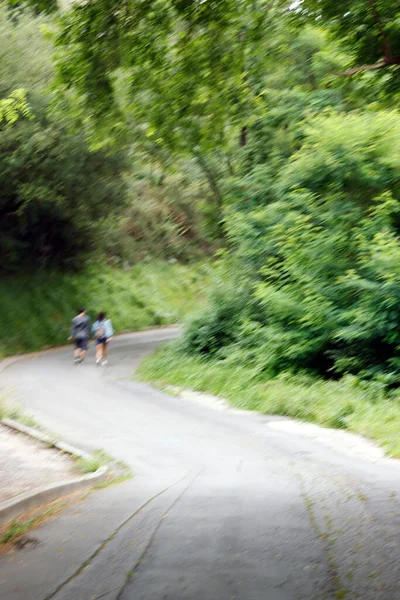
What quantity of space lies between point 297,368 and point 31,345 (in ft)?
43.7

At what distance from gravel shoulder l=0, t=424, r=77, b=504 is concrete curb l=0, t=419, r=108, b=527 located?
0.12 meters

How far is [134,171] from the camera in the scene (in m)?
32.3

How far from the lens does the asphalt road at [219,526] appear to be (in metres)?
→ 5.50

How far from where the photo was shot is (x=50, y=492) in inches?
342

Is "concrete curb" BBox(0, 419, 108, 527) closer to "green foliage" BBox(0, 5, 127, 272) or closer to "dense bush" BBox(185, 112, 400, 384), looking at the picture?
"dense bush" BBox(185, 112, 400, 384)

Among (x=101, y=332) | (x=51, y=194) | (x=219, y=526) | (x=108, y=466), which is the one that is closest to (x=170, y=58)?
(x=108, y=466)

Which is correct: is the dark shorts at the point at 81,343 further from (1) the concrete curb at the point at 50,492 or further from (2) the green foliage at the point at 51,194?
(1) the concrete curb at the point at 50,492

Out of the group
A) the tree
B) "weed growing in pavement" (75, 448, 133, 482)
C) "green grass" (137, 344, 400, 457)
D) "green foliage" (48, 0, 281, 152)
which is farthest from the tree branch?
"weed growing in pavement" (75, 448, 133, 482)

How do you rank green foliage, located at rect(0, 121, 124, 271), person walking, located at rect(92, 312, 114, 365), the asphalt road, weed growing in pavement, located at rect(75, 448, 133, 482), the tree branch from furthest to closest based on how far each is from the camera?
green foliage, located at rect(0, 121, 124, 271) → person walking, located at rect(92, 312, 114, 365) → weed growing in pavement, located at rect(75, 448, 133, 482) → the tree branch → the asphalt road

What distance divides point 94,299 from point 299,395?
65.9ft

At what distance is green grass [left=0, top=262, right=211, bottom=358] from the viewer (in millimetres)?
29266

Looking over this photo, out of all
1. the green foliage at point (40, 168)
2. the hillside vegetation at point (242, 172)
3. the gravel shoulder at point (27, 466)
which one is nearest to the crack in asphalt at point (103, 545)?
the gravel shoulder at point (27, 466)

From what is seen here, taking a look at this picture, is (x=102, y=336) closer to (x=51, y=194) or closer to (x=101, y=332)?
(x=101, y=332)

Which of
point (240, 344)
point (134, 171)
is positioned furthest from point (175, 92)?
point (134, 171)
